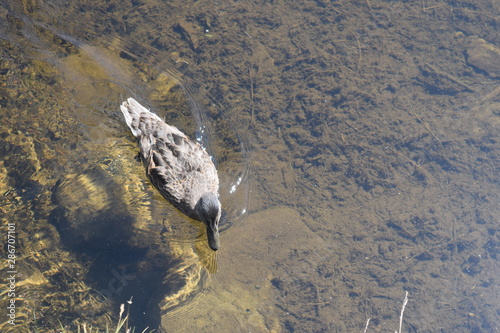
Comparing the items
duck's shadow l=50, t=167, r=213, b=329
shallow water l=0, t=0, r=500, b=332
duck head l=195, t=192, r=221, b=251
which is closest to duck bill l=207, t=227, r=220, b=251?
duck head l=195, t=192, r=221, b=251

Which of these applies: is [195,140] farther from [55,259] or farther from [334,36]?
[334,36]

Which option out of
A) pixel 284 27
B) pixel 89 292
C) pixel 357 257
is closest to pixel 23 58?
pixel 89 292

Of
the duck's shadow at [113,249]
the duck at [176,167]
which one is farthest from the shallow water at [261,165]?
the duck at [176,167]

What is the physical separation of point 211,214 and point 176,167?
0.90 metres

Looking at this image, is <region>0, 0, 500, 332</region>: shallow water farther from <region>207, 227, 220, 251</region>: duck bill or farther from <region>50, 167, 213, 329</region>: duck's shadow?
<region>207, 227, 220, 251</region>: duck bill

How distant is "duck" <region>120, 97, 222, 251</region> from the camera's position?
5121mm

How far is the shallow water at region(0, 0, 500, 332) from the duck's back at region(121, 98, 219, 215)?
36 centimetres

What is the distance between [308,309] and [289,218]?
48.8 inches

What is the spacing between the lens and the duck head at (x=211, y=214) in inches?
186

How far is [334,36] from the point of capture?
7145 mm

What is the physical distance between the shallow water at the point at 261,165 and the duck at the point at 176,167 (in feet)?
1.10

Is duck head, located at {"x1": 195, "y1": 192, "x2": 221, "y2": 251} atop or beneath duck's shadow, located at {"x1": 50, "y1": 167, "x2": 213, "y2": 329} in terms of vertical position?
atop

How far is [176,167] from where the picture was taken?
205 inches

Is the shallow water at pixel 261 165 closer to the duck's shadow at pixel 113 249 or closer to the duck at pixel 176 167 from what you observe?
the duck's shadow at pixel 113 249
